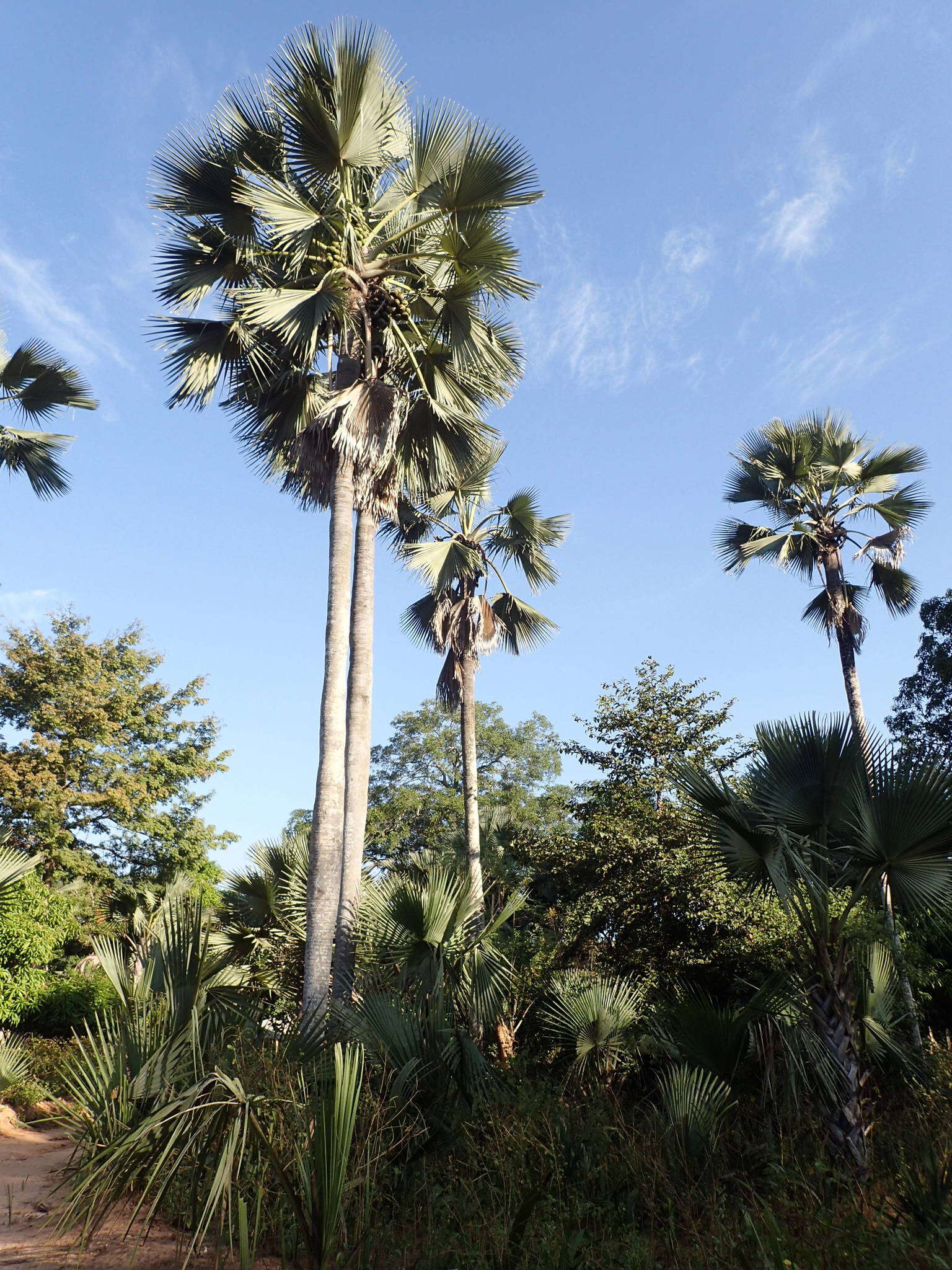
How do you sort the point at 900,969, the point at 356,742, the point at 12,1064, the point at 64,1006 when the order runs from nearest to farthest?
the point at 900,969 → the point at 356,742 → the point at 12,1064 → the point at 64,1006

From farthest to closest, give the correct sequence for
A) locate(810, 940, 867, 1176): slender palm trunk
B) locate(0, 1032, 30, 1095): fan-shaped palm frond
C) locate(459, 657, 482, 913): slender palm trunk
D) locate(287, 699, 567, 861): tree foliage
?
locate(287, 699, 567, 861): tree foliage → locate(459, 657, 482, 913): slender palm trunk → locate(0, 1032, 30, 1095): fan-shaped palm frond → locate(810, 940, 867, 1176): slender palm trunk

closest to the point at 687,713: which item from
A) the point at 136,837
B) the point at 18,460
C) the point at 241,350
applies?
the point at 241,350

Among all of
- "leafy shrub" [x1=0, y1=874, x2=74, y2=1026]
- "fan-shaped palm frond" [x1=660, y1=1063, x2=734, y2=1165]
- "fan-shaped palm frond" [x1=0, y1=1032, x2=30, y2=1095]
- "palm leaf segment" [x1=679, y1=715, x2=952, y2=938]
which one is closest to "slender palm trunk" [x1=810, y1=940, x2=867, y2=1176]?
"palm leaf segment" [x1=679, y1=715, x2=952, y2=938]

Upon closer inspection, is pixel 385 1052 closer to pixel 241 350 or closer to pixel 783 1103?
pixel 783 1103

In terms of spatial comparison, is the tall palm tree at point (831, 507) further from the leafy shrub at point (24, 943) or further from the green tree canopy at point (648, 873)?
the leafy shrub at point (24, 943)

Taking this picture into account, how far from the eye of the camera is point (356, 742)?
445 inches

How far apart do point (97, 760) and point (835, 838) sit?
21.4 meters

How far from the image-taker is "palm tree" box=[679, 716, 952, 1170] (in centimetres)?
647

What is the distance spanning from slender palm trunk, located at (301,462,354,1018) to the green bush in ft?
35.1

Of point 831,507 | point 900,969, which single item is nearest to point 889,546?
point 831,507

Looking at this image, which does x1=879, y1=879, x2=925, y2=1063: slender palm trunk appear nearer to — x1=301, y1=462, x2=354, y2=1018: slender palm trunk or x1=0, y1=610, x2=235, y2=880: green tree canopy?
x1=301, y1=462, x2=354, y2=1018: slender palm trunk

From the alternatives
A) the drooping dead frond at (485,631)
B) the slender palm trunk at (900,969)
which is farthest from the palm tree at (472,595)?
the slender palm trunk at (900,969)

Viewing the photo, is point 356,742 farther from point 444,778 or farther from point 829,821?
point 444,778

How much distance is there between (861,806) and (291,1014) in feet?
22.4
